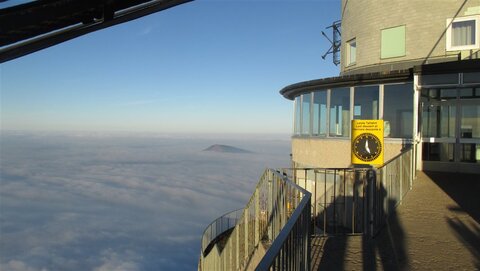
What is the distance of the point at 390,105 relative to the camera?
1471 cm

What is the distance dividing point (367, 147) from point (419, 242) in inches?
88.8

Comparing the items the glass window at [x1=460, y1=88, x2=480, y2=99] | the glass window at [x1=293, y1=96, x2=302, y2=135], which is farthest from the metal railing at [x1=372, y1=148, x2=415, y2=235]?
the glass window at [x1=293, y1=96, x2=302, y2=135]

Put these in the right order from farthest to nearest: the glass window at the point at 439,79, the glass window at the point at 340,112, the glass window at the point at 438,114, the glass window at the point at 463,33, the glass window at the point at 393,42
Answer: the glass window at the point at 393,42
the glass window at the point at 463,33
the glass window at the point at 340,112
the glass window at the point at 438,114
the glass window at the point at 439,79

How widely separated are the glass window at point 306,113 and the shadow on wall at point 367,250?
9978mm

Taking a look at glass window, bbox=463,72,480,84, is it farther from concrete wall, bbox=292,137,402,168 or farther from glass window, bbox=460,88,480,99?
concrete wall, bbox=292,137,402,168

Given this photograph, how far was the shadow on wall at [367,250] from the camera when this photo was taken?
5.72m

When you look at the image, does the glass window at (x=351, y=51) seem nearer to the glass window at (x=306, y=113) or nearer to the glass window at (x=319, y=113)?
the glass window at (x=306, y=113)

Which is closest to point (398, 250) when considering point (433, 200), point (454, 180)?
point (433, 200)

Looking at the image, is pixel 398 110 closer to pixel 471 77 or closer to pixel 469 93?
pixel 469 93

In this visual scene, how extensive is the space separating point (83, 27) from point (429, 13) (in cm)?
1724

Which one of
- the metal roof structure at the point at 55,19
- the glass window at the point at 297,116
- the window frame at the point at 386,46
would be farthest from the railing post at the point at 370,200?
the window frame at the point at 386,46

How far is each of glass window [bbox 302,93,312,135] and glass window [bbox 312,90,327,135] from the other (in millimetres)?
460

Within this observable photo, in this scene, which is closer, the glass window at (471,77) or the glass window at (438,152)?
the glass window at (471,77)

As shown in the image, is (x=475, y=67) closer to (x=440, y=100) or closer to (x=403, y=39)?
(x=440, y=100)
